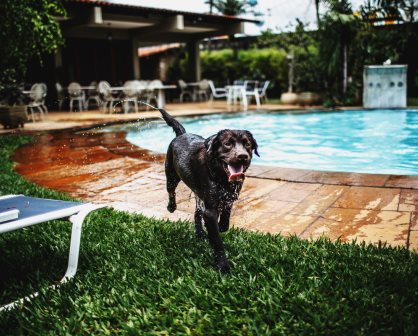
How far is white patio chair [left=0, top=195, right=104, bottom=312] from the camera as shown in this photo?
2.19 m

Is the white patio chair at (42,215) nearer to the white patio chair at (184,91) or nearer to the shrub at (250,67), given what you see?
the white patio chair at (184,91)

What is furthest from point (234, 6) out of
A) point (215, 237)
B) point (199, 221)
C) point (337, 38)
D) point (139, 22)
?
point (215, 237)

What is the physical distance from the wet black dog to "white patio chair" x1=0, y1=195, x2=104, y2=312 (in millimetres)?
634

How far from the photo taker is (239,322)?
6.51 ft

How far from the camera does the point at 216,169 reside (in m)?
2.41

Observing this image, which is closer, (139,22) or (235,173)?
(235,173)

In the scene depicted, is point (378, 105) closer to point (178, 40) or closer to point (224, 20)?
point (224, 20)

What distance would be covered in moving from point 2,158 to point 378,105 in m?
11.4

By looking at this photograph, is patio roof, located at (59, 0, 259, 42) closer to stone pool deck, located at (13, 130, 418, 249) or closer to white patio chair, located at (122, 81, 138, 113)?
white patio chair, located at (122, 81, 138, 113)

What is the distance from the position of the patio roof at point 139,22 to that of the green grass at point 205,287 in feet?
41.0

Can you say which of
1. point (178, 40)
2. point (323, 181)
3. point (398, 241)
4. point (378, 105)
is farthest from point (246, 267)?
point (178, 40)

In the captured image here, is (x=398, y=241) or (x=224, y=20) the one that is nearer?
(x=398, y=241)

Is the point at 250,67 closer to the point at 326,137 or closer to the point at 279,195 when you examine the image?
the point at 326,137

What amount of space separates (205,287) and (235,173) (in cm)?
64
